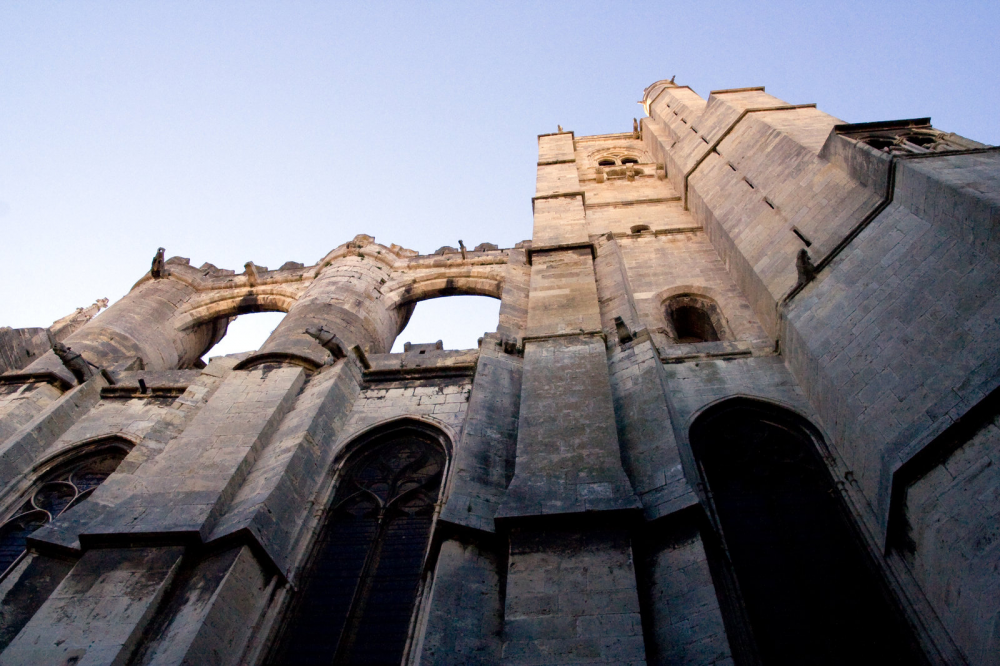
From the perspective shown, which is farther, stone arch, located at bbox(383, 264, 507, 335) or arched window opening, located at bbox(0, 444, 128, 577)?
stone arch, located at bbox(383, 264, 507, 335)

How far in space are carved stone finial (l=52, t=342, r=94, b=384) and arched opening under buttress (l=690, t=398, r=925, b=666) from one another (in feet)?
26.7

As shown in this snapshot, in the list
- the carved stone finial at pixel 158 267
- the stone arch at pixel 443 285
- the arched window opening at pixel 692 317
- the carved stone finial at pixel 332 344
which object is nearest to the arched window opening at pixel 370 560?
the carved stone finial at pixel 332 344

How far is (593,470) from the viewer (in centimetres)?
564

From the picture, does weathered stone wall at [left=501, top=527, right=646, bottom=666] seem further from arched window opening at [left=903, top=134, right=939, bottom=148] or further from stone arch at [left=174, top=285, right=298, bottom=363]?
stone arch at [left=174, top=285, right=298, bottom=363]

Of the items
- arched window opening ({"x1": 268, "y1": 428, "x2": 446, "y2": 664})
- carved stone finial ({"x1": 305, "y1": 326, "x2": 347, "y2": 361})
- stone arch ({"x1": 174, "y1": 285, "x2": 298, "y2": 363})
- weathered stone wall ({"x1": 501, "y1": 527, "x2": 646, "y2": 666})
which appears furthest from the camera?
stone arch ({"x1": 174, "y1": 285, "x2": 298, "y2": 363})

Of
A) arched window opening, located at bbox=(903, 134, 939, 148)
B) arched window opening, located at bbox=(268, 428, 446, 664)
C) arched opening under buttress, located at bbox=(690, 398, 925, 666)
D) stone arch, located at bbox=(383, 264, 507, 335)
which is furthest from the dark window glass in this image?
arched window opening, located at bbox=(268, 428, 446, 664)

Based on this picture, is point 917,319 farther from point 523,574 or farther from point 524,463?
point 523,574

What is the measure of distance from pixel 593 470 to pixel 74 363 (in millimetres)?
7660

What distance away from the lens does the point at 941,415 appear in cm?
512

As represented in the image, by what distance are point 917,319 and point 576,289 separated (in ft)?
14.6

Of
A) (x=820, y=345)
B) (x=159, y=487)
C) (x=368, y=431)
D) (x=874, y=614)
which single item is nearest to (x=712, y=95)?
(x=820, y=345)

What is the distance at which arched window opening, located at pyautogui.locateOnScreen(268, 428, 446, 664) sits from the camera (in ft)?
18.8

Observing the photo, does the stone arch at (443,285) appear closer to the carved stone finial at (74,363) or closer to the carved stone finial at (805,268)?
the carved stone finial at (74,363)

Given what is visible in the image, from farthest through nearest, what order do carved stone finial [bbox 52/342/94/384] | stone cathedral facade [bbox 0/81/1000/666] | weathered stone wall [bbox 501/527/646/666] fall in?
carved stone finial [bbox 52/342/94/384], stone cathedral facade [bbox 0/81/1000/666], weathered stone wall [bbox 501/527/646/666]
